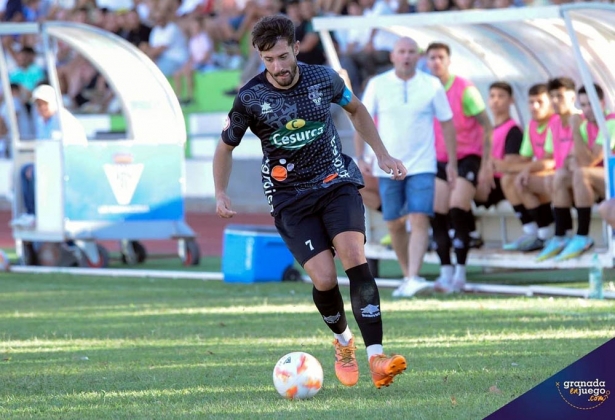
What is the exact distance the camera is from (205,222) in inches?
925

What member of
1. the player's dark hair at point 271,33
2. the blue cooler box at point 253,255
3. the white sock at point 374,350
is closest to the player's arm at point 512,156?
the blue cooler box at point 253,255

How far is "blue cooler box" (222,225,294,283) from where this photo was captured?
1373 centimetres

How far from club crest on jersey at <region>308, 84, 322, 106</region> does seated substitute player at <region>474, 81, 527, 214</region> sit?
6231 millimetres

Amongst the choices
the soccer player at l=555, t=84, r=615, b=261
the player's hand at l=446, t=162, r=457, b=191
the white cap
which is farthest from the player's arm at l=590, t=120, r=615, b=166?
the white cap

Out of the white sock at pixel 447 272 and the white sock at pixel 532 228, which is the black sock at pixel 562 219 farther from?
the white sock at pixel 447 272

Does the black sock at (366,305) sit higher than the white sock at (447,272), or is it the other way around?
the black sock at (366,305)

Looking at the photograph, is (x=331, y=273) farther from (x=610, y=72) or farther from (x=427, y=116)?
(x=610, y=72)

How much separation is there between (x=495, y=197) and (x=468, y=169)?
2.80 ft

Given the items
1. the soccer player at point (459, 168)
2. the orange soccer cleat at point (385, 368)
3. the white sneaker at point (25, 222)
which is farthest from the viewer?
the white sneaker at point (25, 222)

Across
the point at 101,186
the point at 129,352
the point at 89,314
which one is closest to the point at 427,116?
the point at 89,314

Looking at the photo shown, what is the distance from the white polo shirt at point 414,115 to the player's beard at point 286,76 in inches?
196

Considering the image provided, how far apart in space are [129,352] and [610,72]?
5.87 m

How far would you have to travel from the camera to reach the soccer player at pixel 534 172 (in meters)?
12.8

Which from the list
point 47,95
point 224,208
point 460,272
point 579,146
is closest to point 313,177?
point 224,208
